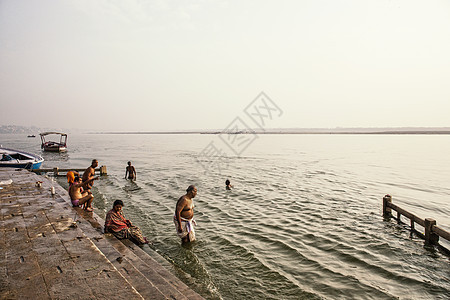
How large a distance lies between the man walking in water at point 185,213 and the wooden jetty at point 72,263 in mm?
1250

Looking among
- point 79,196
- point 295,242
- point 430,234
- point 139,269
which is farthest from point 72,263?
point 430,234

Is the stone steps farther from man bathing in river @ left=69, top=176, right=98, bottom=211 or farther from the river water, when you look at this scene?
man bathing in river @ left=69, top=176, right=98, bottom=211

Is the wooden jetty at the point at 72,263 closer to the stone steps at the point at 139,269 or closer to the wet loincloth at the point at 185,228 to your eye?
the stone steps at the point at 139,269

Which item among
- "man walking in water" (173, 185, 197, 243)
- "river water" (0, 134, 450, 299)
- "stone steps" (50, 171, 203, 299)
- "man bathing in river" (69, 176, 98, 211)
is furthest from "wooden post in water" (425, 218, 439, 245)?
"man bathing in river" (69, 176, 98, 211)

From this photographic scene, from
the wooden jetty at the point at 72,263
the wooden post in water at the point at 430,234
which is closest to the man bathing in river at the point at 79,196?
the wooden jetty at the point at 72,263

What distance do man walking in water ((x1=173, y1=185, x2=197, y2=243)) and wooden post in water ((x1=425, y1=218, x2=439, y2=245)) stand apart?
8.87m

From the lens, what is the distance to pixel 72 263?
563 centimetres

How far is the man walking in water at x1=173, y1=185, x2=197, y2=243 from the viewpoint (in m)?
8.70

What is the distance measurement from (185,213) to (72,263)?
379 centimetres

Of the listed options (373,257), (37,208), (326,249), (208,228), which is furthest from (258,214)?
(37,208)

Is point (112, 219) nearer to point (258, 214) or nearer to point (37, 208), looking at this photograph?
point (37, 208)

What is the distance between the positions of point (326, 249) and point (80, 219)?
9.02 meters

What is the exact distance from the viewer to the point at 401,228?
11852 millimetres

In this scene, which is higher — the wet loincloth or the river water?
the wet loincloth
